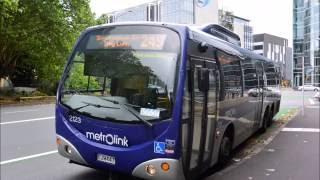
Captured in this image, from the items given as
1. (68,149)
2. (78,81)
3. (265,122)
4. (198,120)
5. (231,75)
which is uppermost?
(231,75)

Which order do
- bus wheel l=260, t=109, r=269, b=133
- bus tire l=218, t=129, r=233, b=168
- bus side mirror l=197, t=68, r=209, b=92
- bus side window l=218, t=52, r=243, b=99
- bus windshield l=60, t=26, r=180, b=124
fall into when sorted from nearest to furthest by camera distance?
bus windshield l=60, t=26, r=180, b=124 → bus side mirror l=197, t=68, r=209, b=92 → bus side window l=218, t=52, r=243, b=99 → bus tire l=218, t=129, r=233, b=168 → bus wheel l=260, t=109, r=269, b=133

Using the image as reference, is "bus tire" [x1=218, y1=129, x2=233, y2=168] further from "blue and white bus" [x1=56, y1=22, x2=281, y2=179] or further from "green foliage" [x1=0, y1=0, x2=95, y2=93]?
"green foliage" [x1=0, y1=0, x2=95, y2=93]

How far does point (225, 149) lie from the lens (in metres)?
8.96

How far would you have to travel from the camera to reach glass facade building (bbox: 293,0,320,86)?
3688 inches

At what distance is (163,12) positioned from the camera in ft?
127

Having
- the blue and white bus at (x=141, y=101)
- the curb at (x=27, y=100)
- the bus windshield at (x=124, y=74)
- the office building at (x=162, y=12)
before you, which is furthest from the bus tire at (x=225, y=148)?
the office building at (x=162, y=12)

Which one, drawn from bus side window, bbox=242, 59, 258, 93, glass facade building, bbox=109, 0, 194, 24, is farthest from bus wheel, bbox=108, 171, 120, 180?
glass facade building, bbox=109, 0, 194, 24

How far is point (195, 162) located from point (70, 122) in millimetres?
1957

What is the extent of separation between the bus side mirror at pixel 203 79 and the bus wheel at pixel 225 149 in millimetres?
1864

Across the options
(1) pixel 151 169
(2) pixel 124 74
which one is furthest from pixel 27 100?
(1) pixel 151 169

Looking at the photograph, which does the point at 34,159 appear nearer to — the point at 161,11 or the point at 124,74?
the point at 124,74

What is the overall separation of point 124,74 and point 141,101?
0.54 m

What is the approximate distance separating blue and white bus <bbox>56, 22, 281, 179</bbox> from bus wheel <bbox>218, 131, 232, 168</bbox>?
2.13 feet

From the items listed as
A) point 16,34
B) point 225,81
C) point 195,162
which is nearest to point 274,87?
point 225,81
